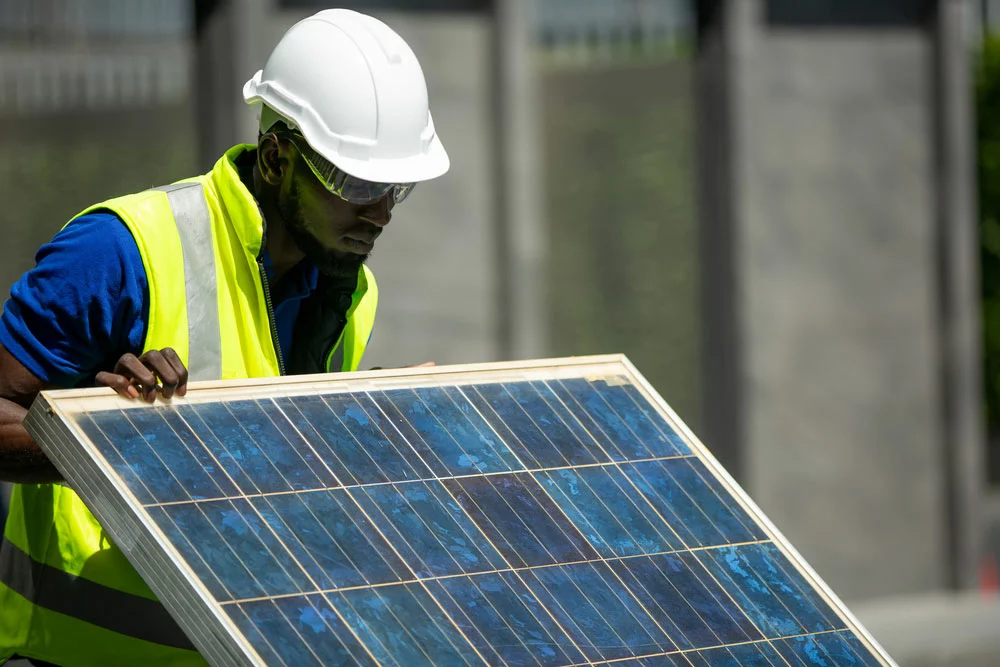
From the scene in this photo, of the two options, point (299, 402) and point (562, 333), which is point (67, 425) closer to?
point (299, 402)

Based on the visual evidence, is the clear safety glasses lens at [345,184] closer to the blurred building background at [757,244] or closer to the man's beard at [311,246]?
the man's beard at [311,246]

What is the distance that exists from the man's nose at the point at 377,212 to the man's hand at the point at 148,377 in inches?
26.4

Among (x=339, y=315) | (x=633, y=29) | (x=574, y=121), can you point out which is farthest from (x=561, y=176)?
(x=339, y=315)

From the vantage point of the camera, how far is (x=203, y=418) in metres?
2.89

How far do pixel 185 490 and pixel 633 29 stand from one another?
6.66 meters

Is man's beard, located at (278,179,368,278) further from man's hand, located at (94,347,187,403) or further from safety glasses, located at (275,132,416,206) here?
man's hand, located at (94,347,187,403)

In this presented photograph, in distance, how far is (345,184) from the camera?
338 centimetres

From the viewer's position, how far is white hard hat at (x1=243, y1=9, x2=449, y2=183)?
11.1 feet

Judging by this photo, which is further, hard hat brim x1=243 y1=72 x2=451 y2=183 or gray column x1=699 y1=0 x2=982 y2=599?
gray column x1=699 y1=0 x2=982 y2=599

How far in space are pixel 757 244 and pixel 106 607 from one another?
5994 millimetres

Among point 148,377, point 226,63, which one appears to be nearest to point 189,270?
point 148,377

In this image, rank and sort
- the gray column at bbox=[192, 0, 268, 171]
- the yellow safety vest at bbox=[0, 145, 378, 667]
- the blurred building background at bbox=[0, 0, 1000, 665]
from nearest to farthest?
1. the yellow safety vest at bbox=[0, 145, 378, 667]
2. the gray column at bbox=[192, 0, 268, 171]
3. the blurred building background at bbox=[0, 0, 1000, 665]

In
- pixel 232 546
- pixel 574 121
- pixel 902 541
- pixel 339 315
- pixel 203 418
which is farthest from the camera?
pixel 902 541

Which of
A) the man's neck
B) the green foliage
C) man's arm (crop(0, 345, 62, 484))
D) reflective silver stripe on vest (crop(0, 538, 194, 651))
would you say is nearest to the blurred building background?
the green foliage
